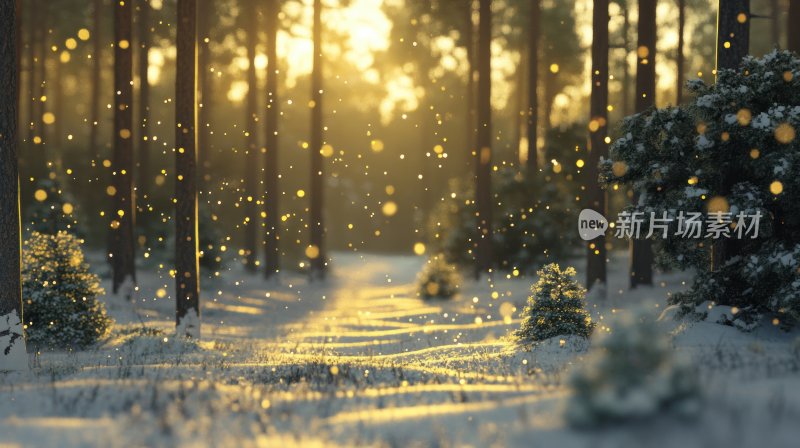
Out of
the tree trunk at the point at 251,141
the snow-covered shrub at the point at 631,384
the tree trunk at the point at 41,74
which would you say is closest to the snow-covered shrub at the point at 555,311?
the snow-covered shrub at the point at 631,384

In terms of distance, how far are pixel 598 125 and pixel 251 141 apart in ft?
60.8

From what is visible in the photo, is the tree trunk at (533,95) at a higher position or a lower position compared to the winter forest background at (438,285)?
higher

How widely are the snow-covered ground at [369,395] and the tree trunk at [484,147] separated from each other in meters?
12.5

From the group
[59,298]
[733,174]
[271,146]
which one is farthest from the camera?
[271,146]

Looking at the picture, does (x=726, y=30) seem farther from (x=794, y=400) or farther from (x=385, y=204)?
(x=385, y=204)

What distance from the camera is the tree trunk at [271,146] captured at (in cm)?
3400

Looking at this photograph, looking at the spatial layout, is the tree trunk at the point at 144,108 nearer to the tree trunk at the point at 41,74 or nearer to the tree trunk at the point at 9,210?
the tree trunk at the point at 41,74

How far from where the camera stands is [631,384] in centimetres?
619

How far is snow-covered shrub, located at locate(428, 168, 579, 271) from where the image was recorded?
31.5 meters

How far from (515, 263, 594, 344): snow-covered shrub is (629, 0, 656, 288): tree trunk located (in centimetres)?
800

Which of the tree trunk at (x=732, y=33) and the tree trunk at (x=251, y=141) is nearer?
the tree trunk at (x=732, y=33)

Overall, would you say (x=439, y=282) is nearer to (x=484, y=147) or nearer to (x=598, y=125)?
(x=484, y=147)

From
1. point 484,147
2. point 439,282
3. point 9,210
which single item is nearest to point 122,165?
point 439,282

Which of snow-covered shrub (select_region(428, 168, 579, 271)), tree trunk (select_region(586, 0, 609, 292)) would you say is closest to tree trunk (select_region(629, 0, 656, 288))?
tree trunk (select_region(586, 0, 609, 292))
